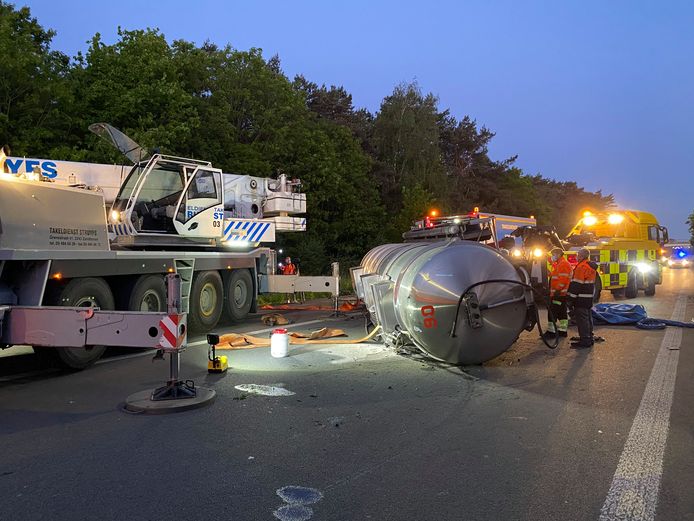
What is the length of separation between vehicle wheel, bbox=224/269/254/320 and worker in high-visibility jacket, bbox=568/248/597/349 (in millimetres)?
6834

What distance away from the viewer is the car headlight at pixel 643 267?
18.0 metres

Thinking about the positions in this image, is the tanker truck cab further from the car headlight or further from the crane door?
the crane door

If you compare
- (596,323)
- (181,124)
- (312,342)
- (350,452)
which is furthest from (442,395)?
(181,124)

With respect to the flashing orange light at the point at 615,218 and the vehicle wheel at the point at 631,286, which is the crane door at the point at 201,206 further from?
the flashing orange light at the point at 615,218

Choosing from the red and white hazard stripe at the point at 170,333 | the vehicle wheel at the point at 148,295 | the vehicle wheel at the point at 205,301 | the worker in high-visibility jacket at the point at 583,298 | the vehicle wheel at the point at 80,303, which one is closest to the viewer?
the red and white hazard stripe at the point at 170,333

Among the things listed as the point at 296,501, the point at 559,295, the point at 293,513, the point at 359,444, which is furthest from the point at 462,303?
the point at 293,513

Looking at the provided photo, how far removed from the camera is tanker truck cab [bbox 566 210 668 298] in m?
16.6

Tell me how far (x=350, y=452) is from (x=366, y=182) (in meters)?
31.4

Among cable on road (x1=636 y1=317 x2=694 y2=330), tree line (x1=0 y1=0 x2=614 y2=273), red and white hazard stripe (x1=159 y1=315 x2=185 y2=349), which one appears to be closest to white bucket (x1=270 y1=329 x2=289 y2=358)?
red and white hazard stripe (x1=159 y1=315 x2=185 y2=349)

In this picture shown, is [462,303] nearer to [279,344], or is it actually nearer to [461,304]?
[461,304]

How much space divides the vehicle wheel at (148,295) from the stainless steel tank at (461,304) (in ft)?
13.4

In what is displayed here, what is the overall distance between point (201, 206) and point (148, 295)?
2.62m

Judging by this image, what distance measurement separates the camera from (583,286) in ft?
31.7

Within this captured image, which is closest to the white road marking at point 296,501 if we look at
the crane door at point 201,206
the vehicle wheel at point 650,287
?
the crane door at point 201,206
